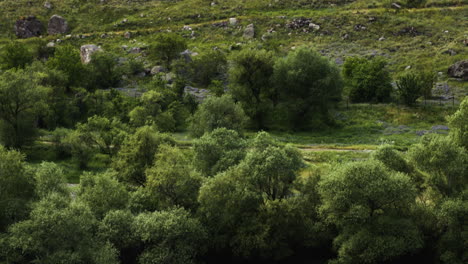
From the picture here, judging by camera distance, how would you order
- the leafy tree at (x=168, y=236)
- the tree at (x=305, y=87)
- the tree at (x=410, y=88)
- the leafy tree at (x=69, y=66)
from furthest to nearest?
the leafy tree at (x=69, y=66) < the tree at (x=410, y=88) < the tree at (x=305, y=87) < the leafy tree at (x=168, y=236)

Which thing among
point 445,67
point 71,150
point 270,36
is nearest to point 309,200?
point 71,150

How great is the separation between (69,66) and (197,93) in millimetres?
31143

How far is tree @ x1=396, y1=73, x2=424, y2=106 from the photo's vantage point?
10012 centimetres

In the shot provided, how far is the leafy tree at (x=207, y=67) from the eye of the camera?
405ft

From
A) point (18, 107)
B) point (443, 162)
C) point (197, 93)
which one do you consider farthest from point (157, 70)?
point (443, 162)

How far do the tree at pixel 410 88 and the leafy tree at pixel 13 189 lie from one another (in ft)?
250

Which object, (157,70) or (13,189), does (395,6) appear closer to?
(157,70)

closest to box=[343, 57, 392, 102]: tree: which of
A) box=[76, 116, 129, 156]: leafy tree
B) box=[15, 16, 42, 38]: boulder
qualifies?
box=[76, 116, 129, 156]: leafy tree

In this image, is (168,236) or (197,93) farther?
(197,93)

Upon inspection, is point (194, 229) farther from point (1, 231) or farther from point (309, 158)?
point (309, 158)

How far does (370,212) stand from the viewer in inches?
2124

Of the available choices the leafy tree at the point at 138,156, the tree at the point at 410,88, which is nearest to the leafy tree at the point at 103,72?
the leafy tree at the point at 138,156

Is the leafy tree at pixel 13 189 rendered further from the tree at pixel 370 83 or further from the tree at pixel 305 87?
the tree at pixel 370 83

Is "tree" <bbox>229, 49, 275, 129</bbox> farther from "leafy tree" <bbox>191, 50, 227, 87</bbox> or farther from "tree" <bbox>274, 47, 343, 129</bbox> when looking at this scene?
"leafy tree" <bbox>191, 50, 227, 87</bbox>
